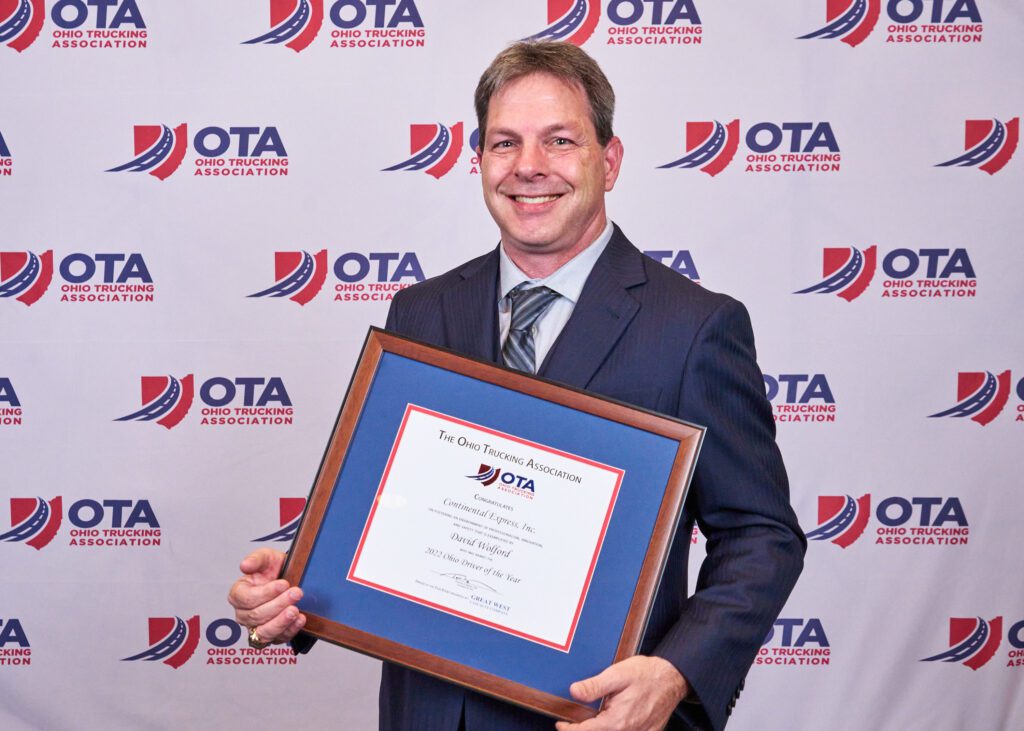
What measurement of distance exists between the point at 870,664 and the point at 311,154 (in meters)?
2.76

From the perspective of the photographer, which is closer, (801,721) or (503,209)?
(503,209)

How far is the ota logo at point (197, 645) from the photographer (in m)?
3.74

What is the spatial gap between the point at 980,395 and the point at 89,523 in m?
3.28

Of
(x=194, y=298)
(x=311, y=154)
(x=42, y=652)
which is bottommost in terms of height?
(x=42, y=652)

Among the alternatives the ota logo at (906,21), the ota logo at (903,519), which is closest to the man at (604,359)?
the ota logo at (906,21)

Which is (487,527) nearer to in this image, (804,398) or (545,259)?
(545,259)

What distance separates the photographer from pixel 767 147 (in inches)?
142

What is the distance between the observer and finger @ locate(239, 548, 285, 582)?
158 centimetres

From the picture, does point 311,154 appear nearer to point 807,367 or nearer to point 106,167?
point 106,167

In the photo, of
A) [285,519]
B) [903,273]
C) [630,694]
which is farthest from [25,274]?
[903,273]

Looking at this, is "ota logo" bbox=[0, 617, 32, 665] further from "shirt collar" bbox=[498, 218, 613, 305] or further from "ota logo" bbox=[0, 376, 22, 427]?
"shirt collar" bbox=[498, 218, 613, 305]

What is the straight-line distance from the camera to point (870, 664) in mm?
3723

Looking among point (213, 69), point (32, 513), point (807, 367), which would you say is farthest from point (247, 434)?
point (807, 367)

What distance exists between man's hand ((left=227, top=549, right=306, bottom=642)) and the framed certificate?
0.03 m
